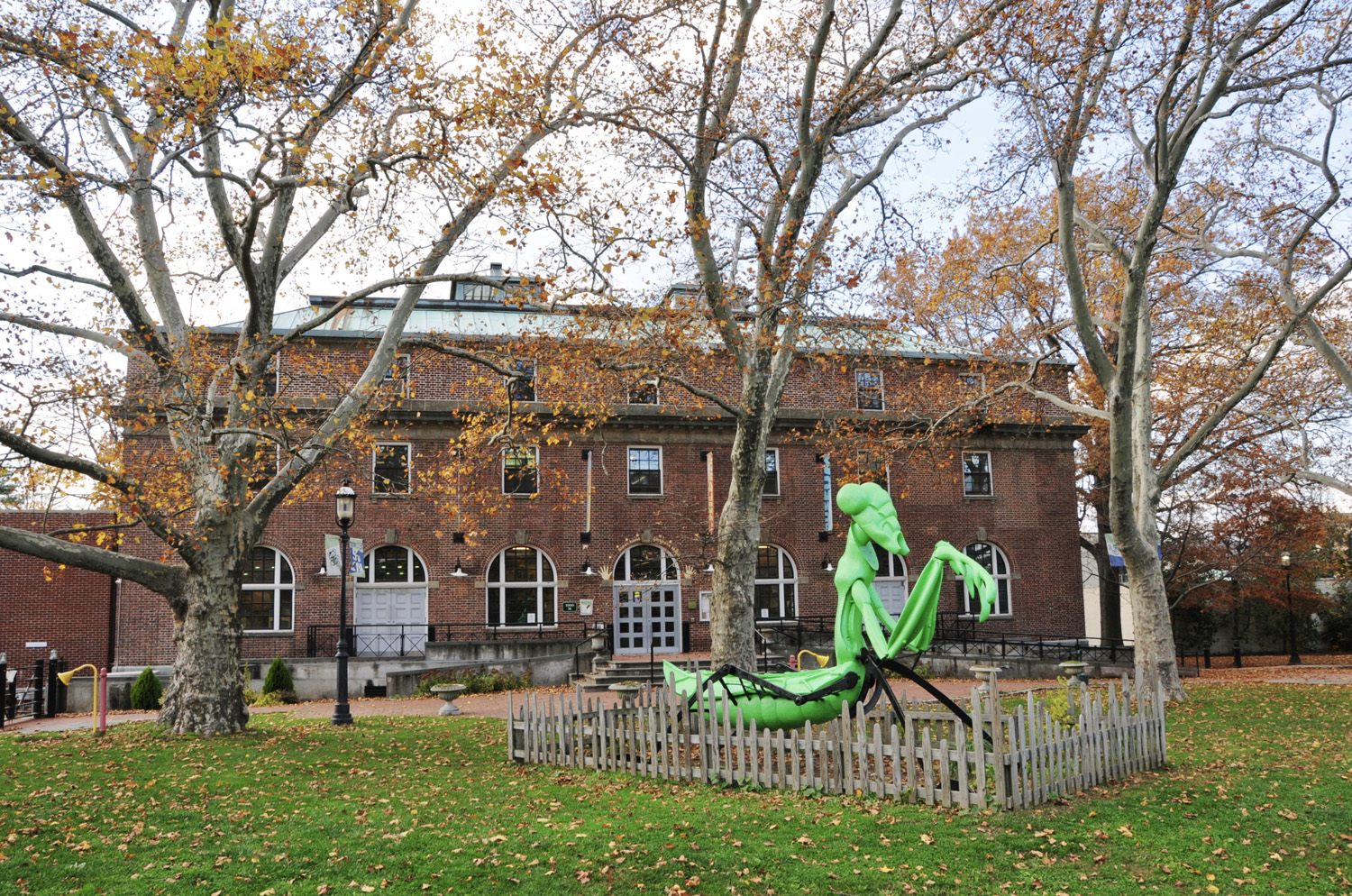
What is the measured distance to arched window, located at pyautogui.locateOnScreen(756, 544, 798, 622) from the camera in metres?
29.5

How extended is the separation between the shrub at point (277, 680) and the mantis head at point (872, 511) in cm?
1677

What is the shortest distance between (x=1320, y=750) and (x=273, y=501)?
14.5 meters

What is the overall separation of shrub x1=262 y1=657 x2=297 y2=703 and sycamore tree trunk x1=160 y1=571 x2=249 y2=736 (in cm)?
916

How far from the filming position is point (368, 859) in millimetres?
7176

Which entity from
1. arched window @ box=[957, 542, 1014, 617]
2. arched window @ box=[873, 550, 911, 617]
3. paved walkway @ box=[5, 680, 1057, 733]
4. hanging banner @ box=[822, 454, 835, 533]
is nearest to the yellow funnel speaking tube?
paved walkway @ box=[5, 680, 1057, 733]

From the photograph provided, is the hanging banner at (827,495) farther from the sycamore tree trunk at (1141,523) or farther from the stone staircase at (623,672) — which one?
the sycamore tree trunk at (1141,523)

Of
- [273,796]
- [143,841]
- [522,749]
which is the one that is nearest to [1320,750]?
[522,749]

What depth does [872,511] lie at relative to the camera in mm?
9914

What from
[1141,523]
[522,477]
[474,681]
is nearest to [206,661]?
[474,681]

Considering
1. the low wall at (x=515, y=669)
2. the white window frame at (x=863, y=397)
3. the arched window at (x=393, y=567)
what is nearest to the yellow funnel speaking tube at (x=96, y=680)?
Answer: the low wall at (x=515, y=669)

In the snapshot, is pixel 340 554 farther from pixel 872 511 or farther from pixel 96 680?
pixel 872 511

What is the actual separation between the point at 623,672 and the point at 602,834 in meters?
15.8

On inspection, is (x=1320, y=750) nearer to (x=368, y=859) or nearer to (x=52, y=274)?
(x=368, y=859)

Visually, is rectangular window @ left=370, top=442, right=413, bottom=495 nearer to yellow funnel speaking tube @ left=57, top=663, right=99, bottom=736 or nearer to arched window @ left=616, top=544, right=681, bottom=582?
arched window @ left=616, top=544, right=681, bottom=582
